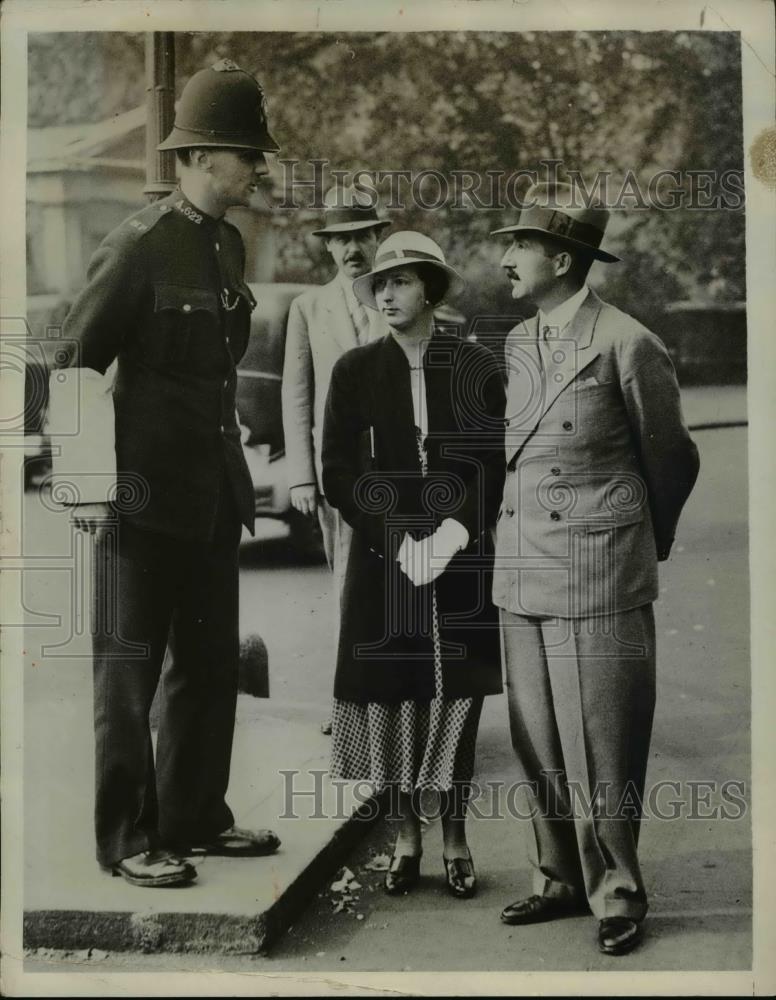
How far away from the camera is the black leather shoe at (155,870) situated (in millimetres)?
3678

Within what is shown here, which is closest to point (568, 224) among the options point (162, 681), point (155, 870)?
point (162, 681)

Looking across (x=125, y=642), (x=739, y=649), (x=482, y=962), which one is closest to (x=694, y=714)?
(x=739, y=649)

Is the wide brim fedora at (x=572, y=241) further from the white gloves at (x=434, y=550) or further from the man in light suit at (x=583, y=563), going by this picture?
the white gloves at (x=434, y=550)

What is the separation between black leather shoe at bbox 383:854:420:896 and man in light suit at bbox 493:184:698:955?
327 millimetres

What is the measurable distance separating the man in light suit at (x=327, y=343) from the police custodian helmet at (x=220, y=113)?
330 mm

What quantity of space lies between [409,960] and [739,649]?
151 cm

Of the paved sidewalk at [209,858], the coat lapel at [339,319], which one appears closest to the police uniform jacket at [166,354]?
the coat lapel at [339,319]

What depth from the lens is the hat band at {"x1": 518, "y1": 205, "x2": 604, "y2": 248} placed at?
149 inches

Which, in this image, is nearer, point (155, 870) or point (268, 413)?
point (155, 870)

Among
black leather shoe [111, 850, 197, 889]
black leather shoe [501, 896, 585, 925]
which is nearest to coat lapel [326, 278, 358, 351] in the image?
black leather shoe [111, 850, 197, 889]

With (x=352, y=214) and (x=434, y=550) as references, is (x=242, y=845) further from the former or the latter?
(x=352, y=214)

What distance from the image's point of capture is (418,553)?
3.83 meters

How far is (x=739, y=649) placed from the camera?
3941mm

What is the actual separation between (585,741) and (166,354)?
5.97 ft
